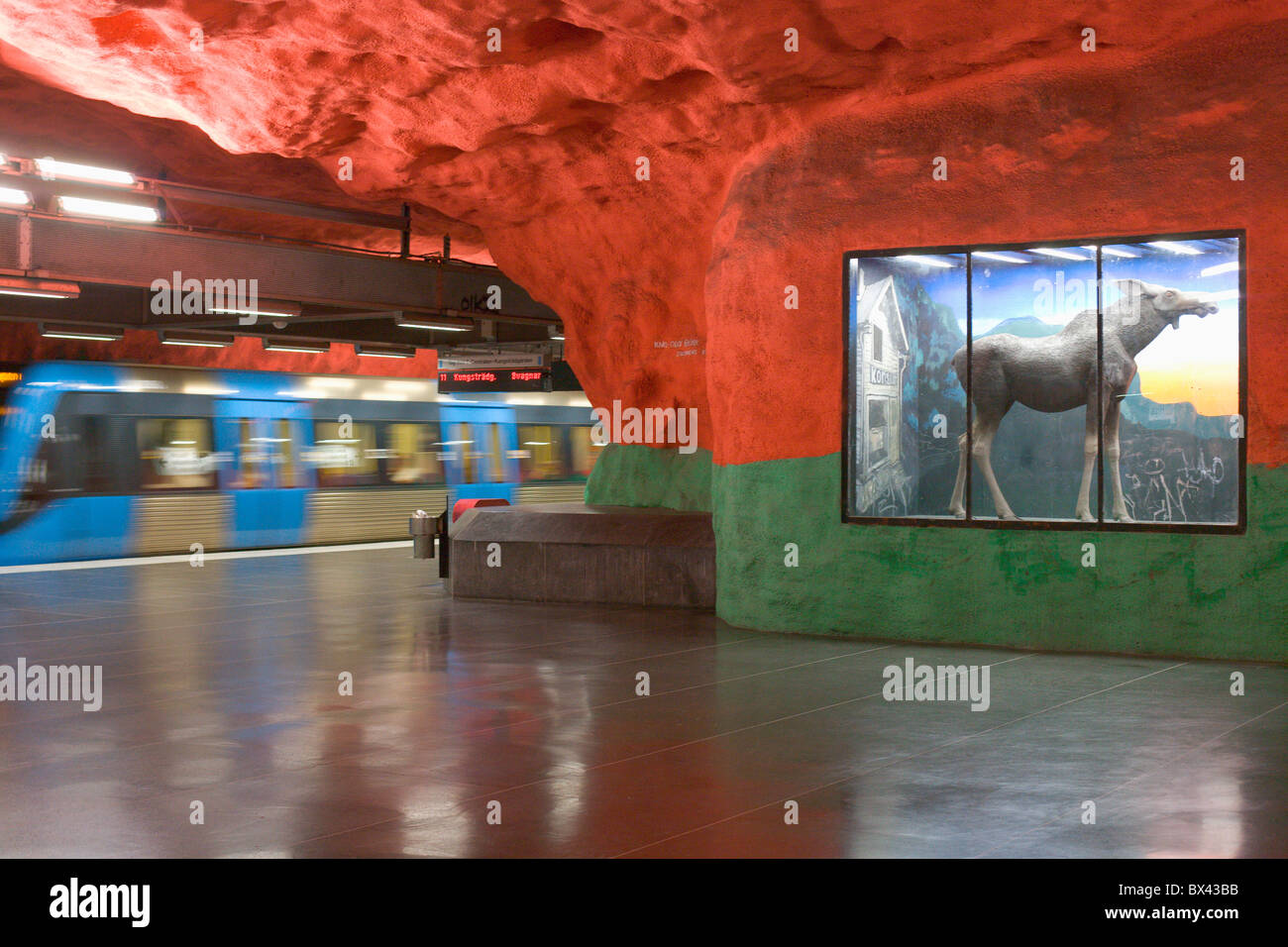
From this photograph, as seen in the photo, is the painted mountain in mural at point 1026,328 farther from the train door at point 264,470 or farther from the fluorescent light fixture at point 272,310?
the train door at point 264,470

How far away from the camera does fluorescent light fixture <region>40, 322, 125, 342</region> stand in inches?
770

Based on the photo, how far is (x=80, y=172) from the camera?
15.0 m

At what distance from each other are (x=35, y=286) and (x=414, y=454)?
12.0 meters

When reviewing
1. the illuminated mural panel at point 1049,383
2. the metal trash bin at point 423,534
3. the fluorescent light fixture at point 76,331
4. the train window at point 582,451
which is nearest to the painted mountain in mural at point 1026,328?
the illuminated mural panel at point 1049,383

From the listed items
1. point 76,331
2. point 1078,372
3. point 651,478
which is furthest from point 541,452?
point 1078,372

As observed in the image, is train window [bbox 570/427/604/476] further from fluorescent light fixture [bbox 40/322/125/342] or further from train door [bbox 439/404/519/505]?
fluorescent light fixture [bbox 40/322/125/342]

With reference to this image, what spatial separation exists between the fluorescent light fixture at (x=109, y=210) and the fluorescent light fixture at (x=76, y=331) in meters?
4.33

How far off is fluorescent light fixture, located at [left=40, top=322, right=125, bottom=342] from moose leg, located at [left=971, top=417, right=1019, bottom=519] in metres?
14.0

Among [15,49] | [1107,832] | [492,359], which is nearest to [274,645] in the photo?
[15,49]

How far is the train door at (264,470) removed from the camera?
2298 cm

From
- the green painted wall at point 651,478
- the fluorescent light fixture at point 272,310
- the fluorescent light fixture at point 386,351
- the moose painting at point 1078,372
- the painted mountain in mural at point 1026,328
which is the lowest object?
the green painted wall at point 651,478

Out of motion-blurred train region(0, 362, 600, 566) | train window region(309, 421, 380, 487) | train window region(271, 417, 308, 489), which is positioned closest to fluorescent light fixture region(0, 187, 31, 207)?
motion-blurred train region(0, 362, 600, 566)

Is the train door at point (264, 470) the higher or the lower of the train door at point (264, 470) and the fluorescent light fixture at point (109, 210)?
the lower

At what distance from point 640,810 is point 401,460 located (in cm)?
2072
